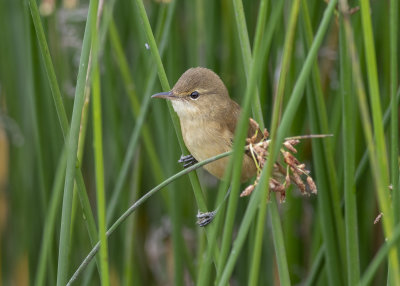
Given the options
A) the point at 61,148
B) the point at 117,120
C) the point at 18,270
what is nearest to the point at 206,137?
the point at 117,120

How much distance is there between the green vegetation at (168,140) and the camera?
1.92 metres

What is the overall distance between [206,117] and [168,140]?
27 cm

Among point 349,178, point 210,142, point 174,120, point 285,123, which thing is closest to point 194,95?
point 210,142

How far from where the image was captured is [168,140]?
2.85 m

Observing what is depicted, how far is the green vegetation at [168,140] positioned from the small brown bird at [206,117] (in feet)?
0.35

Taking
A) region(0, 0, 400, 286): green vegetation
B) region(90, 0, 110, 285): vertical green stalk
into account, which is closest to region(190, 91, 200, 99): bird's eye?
region(0, 0, 400, 286): green vegetation

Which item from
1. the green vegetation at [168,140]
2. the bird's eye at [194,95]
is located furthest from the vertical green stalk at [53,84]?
the bird's eye at [194,95]

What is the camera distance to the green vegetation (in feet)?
6.31

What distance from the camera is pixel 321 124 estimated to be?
217 cm

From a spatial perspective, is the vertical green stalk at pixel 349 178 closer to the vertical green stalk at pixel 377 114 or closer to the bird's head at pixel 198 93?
the vertical green stalk at pixel 377 114

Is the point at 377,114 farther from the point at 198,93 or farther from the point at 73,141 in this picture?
the point at 198,93

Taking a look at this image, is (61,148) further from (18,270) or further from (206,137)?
(18,270)

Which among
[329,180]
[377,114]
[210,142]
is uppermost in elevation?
[377,114]

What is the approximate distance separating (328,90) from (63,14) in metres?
1.32
